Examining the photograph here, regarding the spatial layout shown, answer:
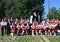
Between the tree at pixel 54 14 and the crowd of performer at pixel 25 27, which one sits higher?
the crowd of performer at pixel 25 27

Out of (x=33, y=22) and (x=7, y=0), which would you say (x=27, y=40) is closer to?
(x=33, y=22)

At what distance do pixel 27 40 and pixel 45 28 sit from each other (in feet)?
14.4

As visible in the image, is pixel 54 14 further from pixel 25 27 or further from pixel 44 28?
pixel 25 27

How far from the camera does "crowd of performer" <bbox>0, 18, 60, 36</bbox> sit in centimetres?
2125

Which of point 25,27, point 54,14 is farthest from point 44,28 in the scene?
point 54,14

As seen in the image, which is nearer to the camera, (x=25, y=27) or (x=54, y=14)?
(x=25, y=27)

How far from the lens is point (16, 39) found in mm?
18156

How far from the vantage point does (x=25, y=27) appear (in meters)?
21.8

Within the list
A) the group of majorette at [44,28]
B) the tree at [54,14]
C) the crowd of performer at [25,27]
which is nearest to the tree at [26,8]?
the tree at [54,14]

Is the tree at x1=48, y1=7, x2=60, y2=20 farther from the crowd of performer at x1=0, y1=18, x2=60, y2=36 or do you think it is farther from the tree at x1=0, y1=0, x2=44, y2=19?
the crowd of performer at x1=0, y1=18, x2=60, y2=36

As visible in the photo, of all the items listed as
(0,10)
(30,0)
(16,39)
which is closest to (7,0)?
(0,10)

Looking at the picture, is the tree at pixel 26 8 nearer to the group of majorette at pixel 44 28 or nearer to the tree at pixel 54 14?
the tree at pixel 54 14

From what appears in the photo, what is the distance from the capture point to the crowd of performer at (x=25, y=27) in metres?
21.2

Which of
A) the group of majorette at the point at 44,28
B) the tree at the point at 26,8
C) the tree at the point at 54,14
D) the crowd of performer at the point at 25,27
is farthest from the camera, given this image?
the tree at the point at 54,14
